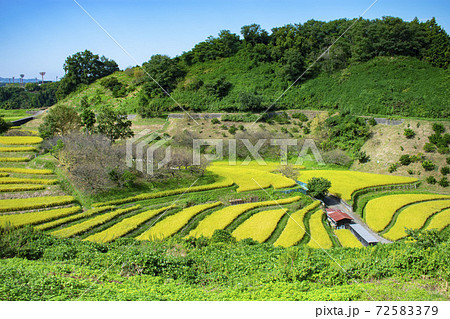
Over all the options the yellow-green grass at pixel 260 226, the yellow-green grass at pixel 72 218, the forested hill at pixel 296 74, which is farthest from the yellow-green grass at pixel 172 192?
the forested hill at pixel 296 74

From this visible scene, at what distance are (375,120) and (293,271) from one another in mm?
29685

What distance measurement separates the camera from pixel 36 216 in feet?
55.1

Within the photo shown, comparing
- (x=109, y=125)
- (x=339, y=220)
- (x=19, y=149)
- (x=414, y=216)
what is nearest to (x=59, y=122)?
(x=109, y=125)

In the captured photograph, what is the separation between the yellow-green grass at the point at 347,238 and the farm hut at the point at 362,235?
0.71 ft

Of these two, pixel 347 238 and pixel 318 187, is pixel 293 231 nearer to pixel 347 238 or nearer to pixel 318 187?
pixel 347 238

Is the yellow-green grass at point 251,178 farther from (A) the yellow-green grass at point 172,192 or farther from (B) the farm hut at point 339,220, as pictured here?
(B) the farm hut at point 339,220

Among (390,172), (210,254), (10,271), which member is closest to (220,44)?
(390,172)

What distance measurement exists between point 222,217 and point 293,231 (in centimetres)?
429

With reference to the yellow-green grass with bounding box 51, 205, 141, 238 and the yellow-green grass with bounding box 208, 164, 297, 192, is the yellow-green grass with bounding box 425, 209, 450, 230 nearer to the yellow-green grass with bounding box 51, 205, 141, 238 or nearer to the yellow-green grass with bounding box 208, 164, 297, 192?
the yellow-green grass with bounding box 208, 164, 297, 192

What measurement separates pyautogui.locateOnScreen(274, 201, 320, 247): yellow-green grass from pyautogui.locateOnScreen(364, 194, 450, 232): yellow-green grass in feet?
13.6

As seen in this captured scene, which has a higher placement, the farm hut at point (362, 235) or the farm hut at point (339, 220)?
the farm hut at point (339, 220)

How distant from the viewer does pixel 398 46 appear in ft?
138

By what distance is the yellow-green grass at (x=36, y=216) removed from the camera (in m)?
16.0

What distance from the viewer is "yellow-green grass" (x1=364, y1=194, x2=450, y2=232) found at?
1969 cm
